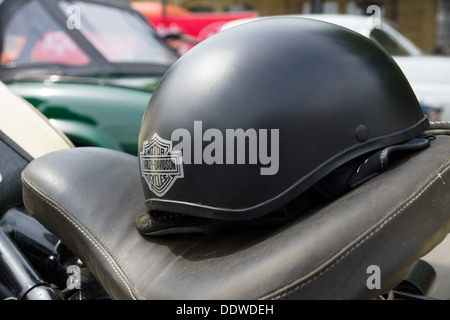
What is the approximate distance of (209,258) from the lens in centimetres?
107

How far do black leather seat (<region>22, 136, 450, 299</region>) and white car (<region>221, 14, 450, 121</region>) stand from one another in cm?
306

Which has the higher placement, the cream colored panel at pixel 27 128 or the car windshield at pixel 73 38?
the car windshield at pixel 73 38

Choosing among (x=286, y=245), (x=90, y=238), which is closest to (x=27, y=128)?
(x=90, y=238)

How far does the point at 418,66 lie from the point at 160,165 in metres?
4.23

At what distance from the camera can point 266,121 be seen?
43.6 inches

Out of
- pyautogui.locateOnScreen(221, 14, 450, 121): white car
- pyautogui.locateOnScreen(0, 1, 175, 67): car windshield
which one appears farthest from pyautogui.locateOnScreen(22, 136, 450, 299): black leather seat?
pyautogui.locateOnScreen(221, 14, 450, 121): white car

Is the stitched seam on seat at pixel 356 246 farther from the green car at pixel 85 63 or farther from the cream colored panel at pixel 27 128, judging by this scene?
the green car at pixel 85 63

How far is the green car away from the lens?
2742mm

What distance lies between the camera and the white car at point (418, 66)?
14.5 ft

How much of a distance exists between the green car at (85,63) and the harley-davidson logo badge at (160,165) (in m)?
1.54

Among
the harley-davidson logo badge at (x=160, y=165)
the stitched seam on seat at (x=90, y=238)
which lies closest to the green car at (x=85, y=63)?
the stitched seam on seat at (x=90, y=238)

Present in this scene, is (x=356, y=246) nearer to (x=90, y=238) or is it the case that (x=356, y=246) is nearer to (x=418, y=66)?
(x=90, y=238)

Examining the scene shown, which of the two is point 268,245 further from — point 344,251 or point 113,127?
point 113,127

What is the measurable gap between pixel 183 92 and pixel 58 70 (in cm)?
A: 250
